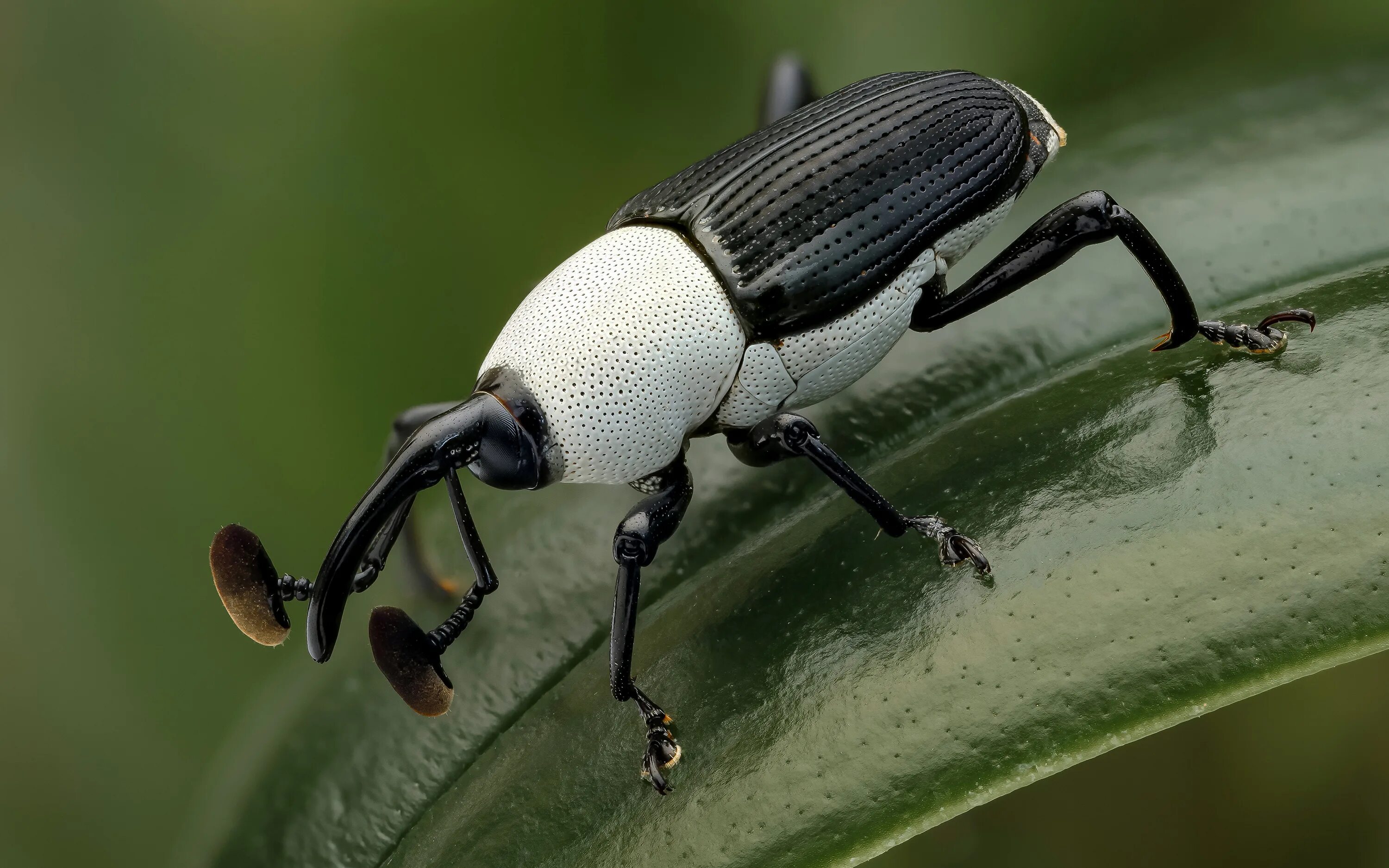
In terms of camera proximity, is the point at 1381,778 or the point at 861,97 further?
the point at 861,97

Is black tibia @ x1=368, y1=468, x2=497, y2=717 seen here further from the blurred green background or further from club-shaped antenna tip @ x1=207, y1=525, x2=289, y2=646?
the blurred green background

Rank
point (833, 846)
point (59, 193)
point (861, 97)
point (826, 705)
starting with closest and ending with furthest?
point (833, 846), point (826, 705), point (861, 97), point (59, 193)

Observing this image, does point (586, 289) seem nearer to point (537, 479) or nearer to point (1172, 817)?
point (537, 479)

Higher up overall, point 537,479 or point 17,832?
point 537,479

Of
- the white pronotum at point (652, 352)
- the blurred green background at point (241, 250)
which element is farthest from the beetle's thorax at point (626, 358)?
the blurred green background at point (241, 250)

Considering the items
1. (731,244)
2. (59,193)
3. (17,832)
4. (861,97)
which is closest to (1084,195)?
(861,97)

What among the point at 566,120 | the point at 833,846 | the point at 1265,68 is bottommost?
the point at 833,846

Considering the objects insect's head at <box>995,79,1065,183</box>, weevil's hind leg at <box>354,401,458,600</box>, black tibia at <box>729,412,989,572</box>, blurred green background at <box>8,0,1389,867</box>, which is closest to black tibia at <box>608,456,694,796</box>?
black tibia at <box>729,412,989,572</box>

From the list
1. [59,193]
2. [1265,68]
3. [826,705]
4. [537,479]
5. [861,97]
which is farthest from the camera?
[1265,68]
